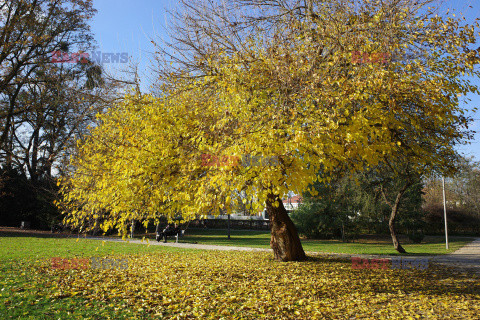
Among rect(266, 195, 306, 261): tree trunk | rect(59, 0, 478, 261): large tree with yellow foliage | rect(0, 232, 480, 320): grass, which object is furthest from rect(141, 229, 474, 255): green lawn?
rect(59, 0, 478, 261): large tree with yellow foliage

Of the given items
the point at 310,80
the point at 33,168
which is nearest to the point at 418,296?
the point at 310,80

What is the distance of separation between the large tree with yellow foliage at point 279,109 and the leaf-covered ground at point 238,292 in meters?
1.36

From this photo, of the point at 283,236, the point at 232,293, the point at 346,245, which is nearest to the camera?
the point at 232,293

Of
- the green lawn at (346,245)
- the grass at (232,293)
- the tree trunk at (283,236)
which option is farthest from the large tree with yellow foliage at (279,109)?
the green lawn at (346,245)

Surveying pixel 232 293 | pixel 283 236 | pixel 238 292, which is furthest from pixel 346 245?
pixel 232 293

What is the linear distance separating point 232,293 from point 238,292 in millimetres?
144

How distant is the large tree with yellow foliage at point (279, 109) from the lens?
19.2 feet

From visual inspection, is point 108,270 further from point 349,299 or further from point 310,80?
point 310,80

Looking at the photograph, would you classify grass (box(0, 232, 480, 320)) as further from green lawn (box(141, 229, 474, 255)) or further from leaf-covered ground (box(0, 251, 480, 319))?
green lawn (box(141, 229, 474, 255))

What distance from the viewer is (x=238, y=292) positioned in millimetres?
6188

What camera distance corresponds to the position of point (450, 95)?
7.24m

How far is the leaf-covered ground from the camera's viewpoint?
503 centimetres

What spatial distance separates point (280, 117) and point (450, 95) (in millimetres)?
3857

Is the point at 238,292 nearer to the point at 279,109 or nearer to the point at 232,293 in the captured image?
the point at 232,293
